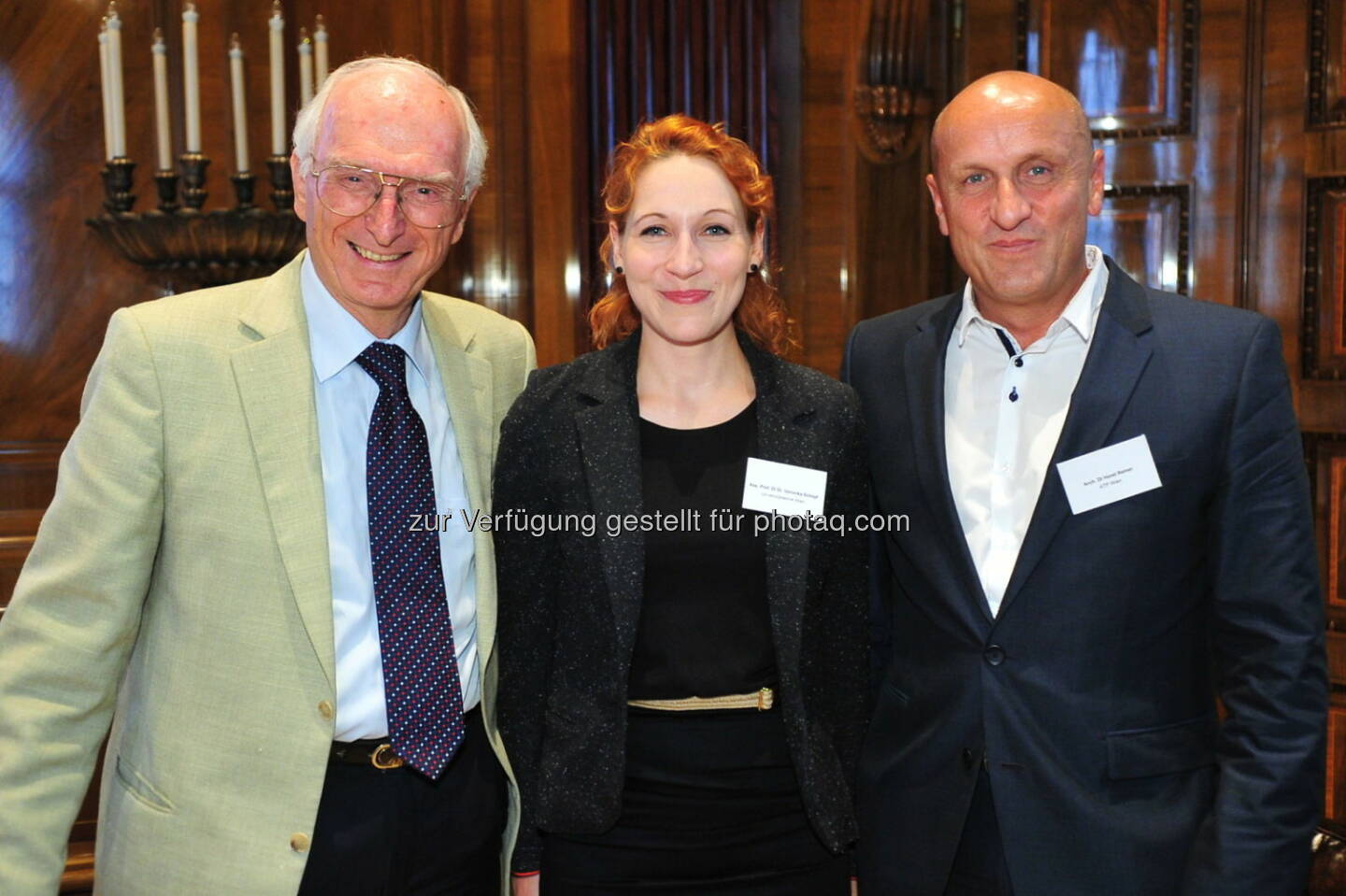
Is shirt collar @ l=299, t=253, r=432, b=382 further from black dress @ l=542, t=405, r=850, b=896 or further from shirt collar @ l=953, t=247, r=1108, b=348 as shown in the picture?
shirt collar @ l=953, t=247, r=1108, b=348

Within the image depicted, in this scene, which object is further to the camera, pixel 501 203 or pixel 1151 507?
pixel 501 203

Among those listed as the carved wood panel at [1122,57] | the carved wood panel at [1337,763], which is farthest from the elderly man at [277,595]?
the carved wood panel at [1337,763]

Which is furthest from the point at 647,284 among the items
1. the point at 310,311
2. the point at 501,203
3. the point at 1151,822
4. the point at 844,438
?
the point at 501,203

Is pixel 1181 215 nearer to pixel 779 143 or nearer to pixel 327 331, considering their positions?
pixel 779 143

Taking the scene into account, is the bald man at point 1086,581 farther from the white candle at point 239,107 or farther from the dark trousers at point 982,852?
the white candle at point 239,107

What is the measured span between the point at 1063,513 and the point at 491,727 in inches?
35.9

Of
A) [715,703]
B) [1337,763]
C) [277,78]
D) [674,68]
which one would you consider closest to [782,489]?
[715,703]

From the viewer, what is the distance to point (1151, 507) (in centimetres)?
171

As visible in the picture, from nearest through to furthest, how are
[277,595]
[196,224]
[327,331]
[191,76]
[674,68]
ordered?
1. [277,595]
2. [327,331]
3. [191,76]
4. [196,224]
5. [674,68]

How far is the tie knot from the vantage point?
5.86 feet

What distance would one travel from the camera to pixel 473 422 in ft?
6.37

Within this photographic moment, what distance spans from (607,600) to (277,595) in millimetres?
479

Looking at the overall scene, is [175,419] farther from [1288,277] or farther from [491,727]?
[1288,277]

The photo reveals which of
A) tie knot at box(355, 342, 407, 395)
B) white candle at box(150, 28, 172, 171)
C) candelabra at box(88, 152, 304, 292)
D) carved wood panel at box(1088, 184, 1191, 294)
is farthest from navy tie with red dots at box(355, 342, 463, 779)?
carved wood panel at box(1088, 184, 1191, 294)
